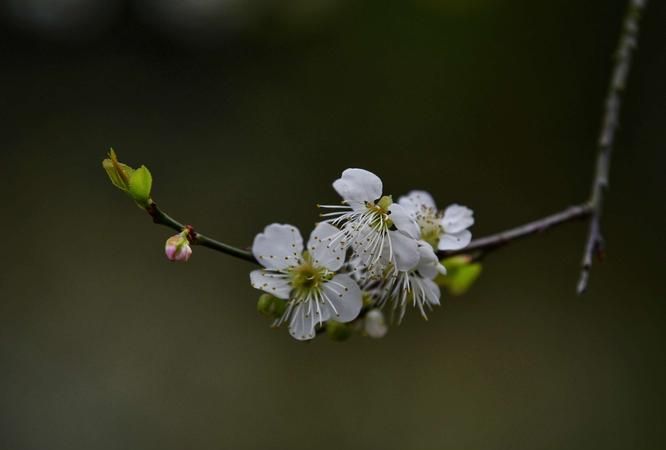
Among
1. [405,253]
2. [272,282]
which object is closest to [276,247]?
[272,282]

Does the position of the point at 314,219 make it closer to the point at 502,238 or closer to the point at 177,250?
the point at 502,238

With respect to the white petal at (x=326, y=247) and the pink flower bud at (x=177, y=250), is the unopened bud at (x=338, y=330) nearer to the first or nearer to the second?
the white petal at (x=326, y=247)

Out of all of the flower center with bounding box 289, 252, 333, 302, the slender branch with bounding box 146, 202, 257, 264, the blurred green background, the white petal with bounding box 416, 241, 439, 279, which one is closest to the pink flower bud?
the slender branch with bounding box 146, 202, 257, 264

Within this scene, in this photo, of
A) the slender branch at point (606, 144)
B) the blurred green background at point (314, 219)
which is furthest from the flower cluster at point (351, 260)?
the blurred green background at point (314, 219)

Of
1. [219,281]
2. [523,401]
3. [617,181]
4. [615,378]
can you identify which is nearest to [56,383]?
[219,281]

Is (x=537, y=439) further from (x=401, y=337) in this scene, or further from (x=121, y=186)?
(x=121, y=186)

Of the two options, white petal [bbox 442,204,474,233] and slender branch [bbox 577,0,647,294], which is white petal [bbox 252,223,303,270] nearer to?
white petal [bbox 442,204,474,233]
